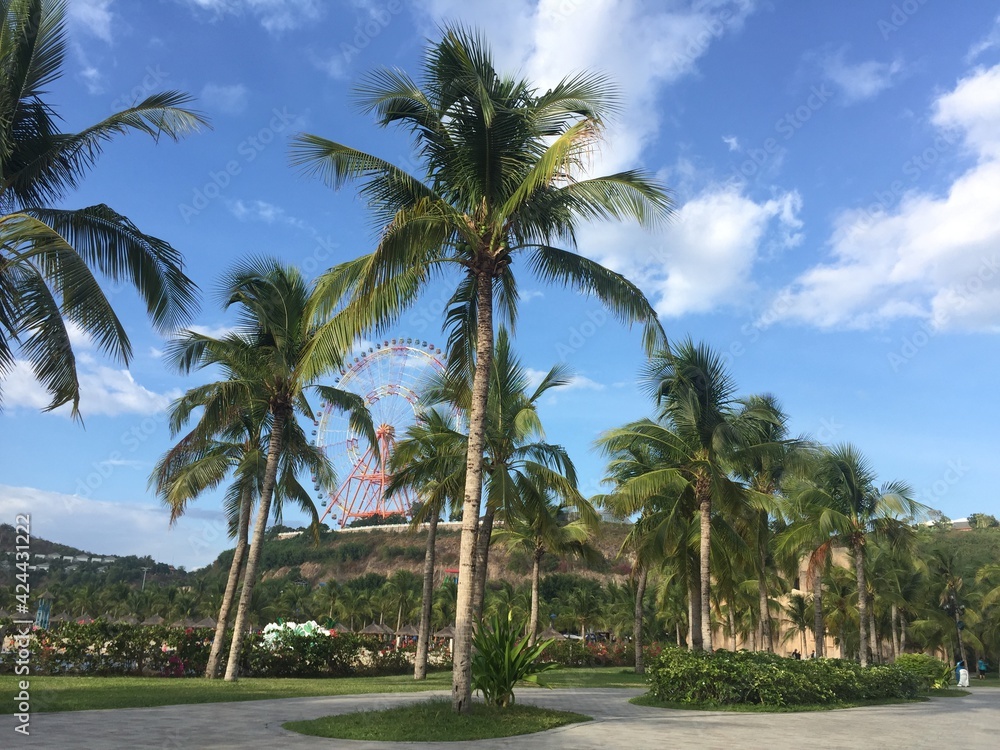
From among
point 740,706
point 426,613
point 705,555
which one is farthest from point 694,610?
point 740,706

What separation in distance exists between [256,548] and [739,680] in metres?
12.1

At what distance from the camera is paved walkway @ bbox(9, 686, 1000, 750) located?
903 cm

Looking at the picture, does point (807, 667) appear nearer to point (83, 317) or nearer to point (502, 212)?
point (502, 212)

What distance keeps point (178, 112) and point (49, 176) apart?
7.09ft

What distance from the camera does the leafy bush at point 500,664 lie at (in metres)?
12.8

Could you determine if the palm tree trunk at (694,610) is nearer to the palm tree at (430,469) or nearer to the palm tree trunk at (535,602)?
the palm tree trunk at (535,602)

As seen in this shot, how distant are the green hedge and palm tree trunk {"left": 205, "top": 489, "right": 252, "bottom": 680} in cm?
1149

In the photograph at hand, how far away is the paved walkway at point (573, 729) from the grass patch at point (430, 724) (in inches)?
13.4

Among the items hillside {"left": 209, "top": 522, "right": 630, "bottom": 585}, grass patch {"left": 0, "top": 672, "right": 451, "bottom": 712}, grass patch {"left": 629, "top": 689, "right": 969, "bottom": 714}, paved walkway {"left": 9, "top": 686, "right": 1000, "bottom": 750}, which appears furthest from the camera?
hillside {"left": 209, "top": 522, "right": 630, "bottom": 585}

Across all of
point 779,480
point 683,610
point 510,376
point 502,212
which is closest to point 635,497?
point 510,376

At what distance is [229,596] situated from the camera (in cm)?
2203

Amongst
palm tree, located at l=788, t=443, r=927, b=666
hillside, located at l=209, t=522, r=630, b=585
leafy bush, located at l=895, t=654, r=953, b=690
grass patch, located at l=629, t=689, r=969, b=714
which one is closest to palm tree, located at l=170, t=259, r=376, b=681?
grass patch, located at l=629, t=689, r=969, b=714

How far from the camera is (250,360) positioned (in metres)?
20.8

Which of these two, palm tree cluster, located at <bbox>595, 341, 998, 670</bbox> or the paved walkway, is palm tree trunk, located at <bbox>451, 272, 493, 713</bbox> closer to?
the paved walkway
